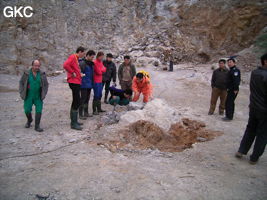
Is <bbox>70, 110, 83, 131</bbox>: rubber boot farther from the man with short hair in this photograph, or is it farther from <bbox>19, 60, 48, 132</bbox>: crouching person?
the man with short hair

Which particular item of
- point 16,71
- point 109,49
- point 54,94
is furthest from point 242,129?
point 109,49

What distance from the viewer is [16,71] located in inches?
535

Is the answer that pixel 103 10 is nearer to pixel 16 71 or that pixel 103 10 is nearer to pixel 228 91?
pixel 16 71

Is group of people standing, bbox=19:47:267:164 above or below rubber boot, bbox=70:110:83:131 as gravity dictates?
above

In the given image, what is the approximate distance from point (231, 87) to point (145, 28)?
1355 centimetres

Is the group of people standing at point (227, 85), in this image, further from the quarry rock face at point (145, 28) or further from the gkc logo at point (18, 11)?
the gkc logo at point (18, 11)

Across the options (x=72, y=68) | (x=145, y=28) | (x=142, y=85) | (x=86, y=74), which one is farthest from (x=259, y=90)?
(x=145, y=28)

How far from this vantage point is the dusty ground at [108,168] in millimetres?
3080

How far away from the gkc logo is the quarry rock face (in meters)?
0.24

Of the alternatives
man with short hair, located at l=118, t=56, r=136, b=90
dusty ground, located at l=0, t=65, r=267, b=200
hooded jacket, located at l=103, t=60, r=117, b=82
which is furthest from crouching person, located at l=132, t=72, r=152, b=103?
dusty ground, located at l=0, t=65, r=267, b=200

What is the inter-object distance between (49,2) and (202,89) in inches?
421

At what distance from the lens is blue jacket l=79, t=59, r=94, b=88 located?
5.69 m

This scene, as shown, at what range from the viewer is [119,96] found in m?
6.86

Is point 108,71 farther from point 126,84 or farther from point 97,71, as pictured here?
point 97,71
